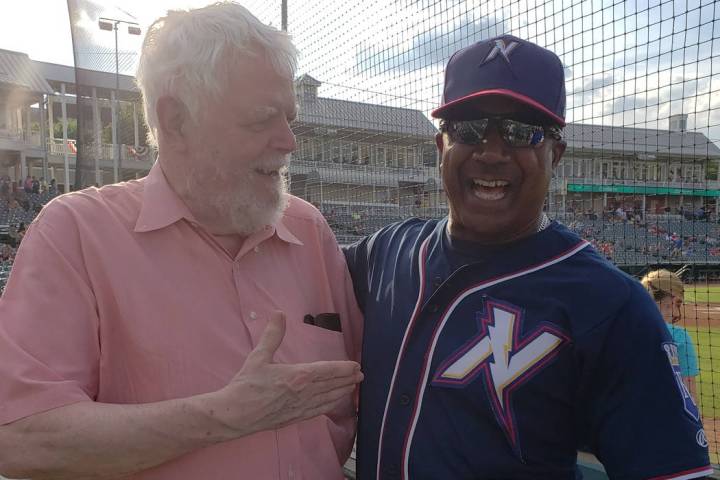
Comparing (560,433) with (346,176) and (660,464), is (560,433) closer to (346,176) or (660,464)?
(660,464)

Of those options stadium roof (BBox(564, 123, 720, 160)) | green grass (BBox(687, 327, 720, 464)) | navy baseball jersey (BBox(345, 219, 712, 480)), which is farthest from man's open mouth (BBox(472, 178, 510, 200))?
green grass (BBox(687, 327, 720, 464))

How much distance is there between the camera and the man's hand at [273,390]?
1.24 metres

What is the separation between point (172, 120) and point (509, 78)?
93cm

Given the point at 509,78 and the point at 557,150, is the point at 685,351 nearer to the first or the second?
the point at 557,150

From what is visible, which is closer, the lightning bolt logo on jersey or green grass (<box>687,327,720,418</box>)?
the lightning bolt logo on jersey

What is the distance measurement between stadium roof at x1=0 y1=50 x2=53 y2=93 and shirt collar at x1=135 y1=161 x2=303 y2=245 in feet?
Result: 87.1

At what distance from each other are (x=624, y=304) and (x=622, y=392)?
0.19m

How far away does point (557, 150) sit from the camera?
5.03ft

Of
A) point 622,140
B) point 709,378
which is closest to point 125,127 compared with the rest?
point 622,140

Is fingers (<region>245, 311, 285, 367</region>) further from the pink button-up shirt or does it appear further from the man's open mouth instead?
the man's open mouth

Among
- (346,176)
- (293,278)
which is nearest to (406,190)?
(346,176)

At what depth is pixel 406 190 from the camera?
9.12m

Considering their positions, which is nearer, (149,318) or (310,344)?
(149,318)

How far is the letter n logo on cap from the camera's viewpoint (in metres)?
1.46
